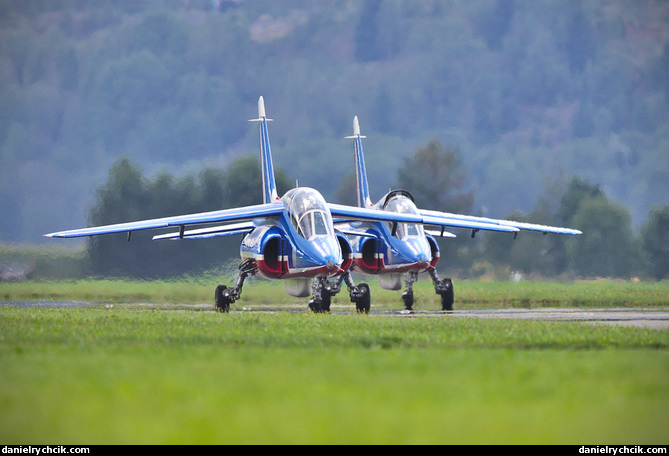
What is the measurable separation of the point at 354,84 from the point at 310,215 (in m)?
78.7

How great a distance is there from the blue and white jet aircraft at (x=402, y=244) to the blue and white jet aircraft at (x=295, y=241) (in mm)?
1898

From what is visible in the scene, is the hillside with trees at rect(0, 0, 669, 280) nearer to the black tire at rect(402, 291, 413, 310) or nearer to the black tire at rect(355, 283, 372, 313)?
the black tire at rect(402, 291, 413, 310)

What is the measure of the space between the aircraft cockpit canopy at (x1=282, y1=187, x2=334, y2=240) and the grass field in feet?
21.0

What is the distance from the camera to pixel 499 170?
252 feet

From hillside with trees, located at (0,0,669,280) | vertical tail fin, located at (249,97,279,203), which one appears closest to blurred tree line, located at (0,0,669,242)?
hillside with trees, located at (0,0,669,280)

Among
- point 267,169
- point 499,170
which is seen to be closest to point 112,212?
point 267,169

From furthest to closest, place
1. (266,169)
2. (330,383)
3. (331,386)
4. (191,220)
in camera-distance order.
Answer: (266,169), (191,220), (330,383), (331,386)

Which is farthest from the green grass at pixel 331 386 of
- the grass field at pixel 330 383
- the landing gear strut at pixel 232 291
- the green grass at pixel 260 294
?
the green grass at pixel 260 294

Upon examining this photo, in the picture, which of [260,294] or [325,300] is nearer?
[325,300]

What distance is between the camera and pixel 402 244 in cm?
2984

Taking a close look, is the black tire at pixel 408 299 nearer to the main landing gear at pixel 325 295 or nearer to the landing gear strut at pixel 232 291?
the main landing gear at pixel 325 295

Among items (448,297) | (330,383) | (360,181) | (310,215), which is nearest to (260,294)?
(360,181)

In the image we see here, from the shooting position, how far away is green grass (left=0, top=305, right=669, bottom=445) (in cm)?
827

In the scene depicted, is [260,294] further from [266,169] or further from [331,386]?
[331,386]
